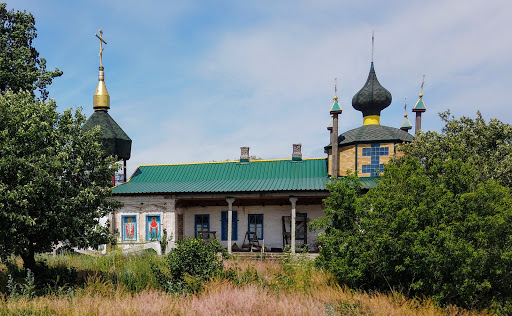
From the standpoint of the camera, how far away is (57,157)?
26.8ft

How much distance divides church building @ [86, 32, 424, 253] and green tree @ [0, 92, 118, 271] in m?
6.96

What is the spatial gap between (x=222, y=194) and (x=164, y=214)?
3.51 m

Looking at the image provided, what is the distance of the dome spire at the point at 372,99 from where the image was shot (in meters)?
17.2

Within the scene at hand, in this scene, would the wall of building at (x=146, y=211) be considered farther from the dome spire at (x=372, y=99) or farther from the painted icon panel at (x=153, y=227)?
the dome spire at (x=372, y=99)

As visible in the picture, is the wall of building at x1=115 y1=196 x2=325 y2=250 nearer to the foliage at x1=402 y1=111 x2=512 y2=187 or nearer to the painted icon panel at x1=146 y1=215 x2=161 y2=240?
the painted icon panel at x1=146 y1=215 x2=161 y2=240

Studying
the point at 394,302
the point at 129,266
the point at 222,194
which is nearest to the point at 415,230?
the point at 394,302

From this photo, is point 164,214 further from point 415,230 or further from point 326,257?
point 415,230

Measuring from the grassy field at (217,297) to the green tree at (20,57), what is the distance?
10.0 meters

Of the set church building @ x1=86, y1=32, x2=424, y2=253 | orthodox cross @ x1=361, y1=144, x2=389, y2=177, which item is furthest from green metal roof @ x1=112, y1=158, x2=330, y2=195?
orthodox cross @ x1=361, y1=144, x2=389, y2=177

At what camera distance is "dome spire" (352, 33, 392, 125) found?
56.6 ft

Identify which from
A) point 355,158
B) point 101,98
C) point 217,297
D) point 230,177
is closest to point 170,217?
point 230,177

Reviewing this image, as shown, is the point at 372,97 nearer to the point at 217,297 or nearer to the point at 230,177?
the point at 230,177

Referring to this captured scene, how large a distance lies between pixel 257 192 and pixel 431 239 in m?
9.60

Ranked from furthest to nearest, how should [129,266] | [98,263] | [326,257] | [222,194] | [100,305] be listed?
[222,194], [98,263], [129,266], [326,257], [100,305]
